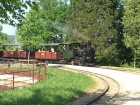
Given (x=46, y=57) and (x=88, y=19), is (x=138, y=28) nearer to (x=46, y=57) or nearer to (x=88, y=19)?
(x=88, y=19)

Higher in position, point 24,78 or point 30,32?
point 30,32

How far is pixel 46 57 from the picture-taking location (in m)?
44.8

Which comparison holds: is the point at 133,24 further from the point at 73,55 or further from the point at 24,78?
the point at 24,78

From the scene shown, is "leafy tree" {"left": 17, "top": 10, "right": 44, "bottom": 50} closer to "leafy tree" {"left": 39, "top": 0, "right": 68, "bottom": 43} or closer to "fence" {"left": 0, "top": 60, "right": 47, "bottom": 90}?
"fence" {"left": 0, "top": 60, "right": 47, "bottom": 90}

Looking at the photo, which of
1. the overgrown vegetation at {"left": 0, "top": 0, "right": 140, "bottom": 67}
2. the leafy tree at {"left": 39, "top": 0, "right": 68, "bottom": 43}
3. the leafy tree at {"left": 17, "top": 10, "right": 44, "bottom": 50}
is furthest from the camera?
the leafy tree at {"left": 39, "top": 0, "right": 68, "bottom": 43}

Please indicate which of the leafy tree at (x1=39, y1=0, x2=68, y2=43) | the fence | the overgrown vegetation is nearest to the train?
the overgrown vegetation

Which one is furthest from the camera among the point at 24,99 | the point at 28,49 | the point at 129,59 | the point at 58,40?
the point at 58,40

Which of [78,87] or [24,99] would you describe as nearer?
[24,99]

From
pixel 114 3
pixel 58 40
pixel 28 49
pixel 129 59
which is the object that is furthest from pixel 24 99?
pixel 58 40

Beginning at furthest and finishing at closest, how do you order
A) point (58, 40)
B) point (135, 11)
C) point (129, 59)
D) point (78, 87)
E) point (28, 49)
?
point (58, 40) < point (129, 59) < point (28, 49) < point (135, 11) < point (78, 87)

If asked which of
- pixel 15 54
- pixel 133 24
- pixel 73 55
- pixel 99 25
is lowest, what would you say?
pixel 73 55

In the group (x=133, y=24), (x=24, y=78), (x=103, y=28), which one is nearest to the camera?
(x=24, y=78)

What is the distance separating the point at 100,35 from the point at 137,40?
27.5 ft

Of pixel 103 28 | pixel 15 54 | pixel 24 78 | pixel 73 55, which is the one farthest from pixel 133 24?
pixel 24 78
